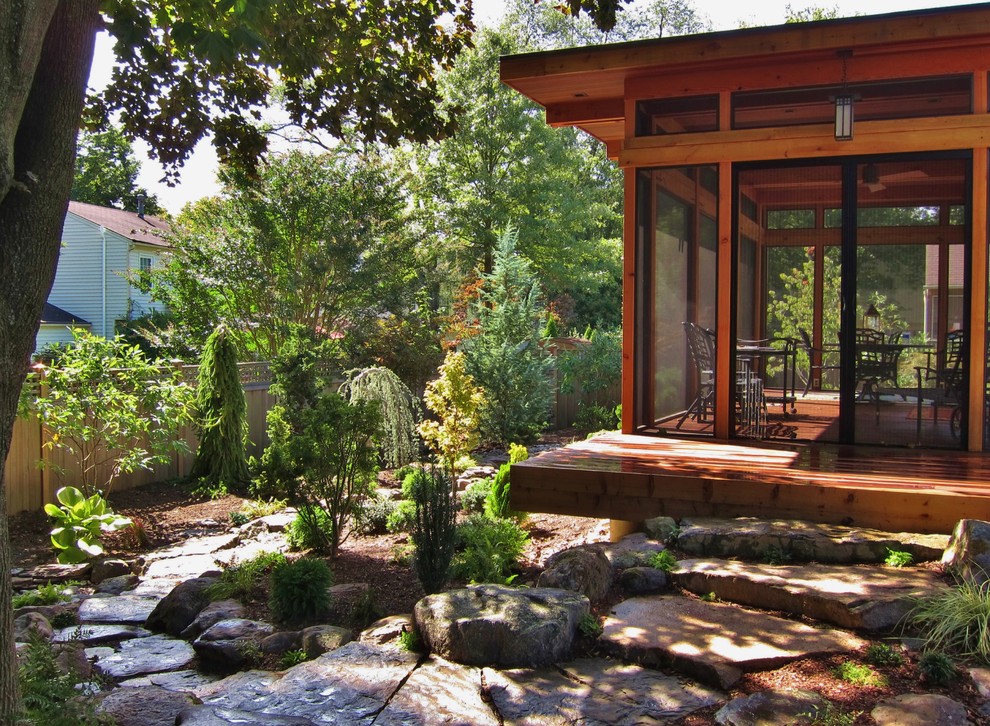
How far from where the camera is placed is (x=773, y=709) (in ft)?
11.0

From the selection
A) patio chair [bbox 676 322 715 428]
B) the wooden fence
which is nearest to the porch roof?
patio chair [bbox 676 322 715 428]

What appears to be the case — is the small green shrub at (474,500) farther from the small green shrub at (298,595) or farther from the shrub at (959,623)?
the shrub at (959,623)

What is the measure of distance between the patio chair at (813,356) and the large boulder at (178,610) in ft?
16.7

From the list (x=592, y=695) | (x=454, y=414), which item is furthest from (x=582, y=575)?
(x=454, y=414)

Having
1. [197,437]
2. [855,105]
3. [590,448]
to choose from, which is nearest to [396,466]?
[197,437]

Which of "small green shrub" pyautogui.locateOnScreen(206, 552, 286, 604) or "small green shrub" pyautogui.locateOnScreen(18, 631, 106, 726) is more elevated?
"small green shrub" pyautogui.locateOnScreen(18, 631, 106, 726)

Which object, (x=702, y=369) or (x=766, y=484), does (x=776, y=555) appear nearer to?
(x=766, y=484)

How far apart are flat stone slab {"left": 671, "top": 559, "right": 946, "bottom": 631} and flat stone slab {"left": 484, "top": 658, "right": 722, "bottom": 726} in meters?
0.95

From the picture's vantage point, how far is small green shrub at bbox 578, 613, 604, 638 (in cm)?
431

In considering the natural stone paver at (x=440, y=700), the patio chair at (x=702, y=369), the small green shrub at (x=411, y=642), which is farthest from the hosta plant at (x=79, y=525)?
the patio chair at (x=702, y=369)

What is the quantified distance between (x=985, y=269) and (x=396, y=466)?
23.7 feet

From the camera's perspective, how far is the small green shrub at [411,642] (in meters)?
4.32

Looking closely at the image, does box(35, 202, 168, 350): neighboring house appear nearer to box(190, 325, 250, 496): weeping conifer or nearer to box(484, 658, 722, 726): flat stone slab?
box(190, 325, 250, 496): weeping conifer

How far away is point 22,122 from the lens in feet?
10.2
